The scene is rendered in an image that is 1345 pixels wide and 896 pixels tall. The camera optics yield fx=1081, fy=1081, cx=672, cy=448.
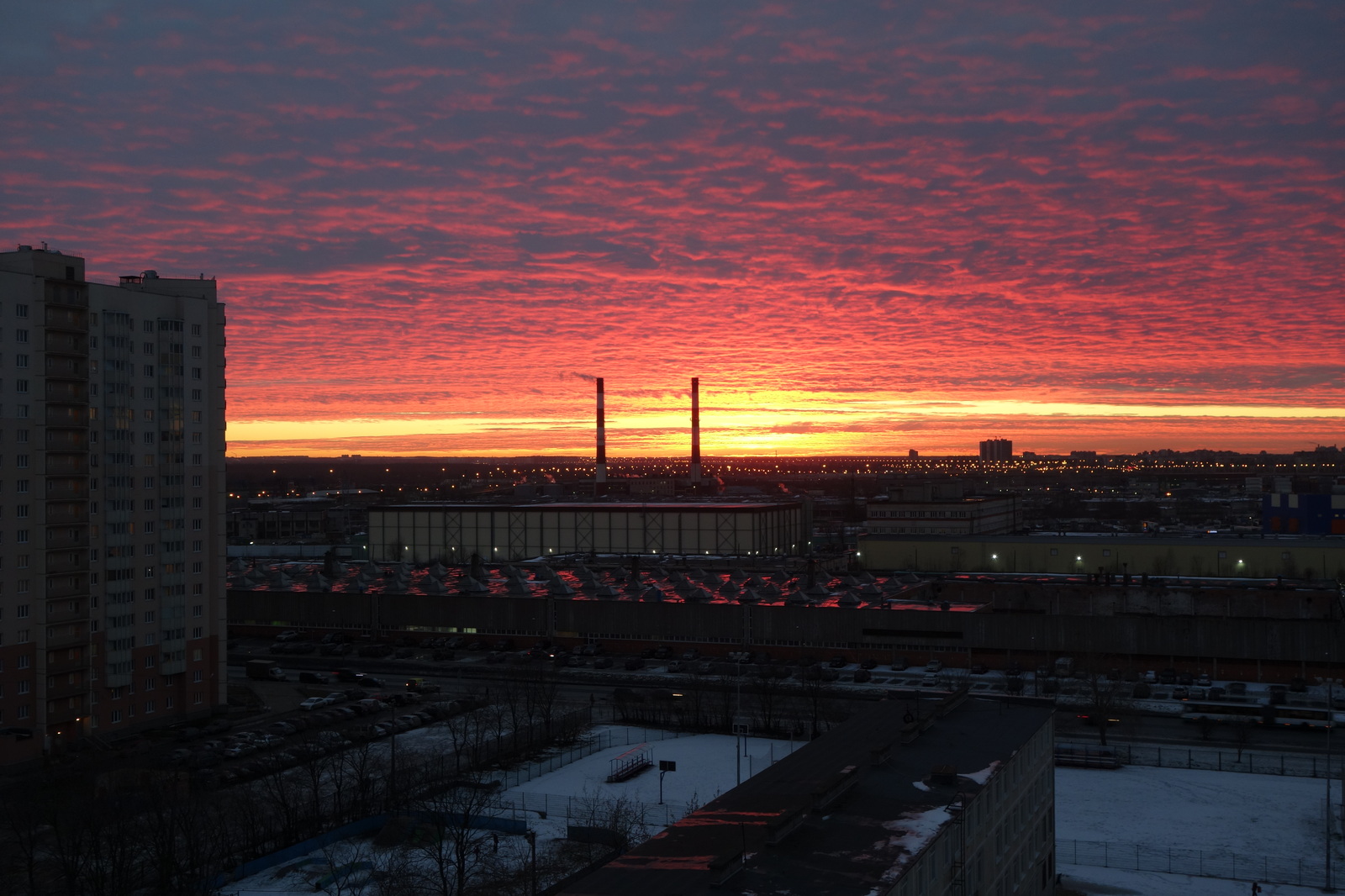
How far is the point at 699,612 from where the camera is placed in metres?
45.3

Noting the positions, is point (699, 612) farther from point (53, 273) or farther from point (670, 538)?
point (670, 538)

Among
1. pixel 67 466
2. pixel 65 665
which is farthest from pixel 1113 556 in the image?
pixel 67 466

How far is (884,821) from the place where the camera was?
1522 centimetres

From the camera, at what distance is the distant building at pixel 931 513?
80.5m

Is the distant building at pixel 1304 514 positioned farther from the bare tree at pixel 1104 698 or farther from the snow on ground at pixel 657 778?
the snow on ground at pixel 657 778

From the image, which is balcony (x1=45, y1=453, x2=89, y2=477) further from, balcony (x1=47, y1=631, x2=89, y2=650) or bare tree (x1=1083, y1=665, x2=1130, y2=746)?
bare tree (x1=1083, y1=665, x2=1130, y2=746)

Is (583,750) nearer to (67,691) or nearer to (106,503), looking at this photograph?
(67,691)

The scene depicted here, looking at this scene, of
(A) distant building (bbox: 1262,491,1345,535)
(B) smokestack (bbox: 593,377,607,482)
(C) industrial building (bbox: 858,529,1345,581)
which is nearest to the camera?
(C) industrial building (bbox: 858,529,1345,581)

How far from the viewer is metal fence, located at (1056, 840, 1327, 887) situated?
2014 cm

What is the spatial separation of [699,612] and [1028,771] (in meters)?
26.2

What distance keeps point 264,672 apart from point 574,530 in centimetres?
3970

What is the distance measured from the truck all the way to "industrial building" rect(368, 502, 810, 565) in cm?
3711

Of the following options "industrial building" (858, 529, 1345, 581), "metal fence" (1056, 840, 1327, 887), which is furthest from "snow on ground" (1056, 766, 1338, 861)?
"industrial building" (858, 529, 1345, 581)

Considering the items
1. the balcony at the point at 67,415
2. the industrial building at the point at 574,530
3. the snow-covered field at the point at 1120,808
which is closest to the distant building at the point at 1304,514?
the industrial building at the point at 574,530
